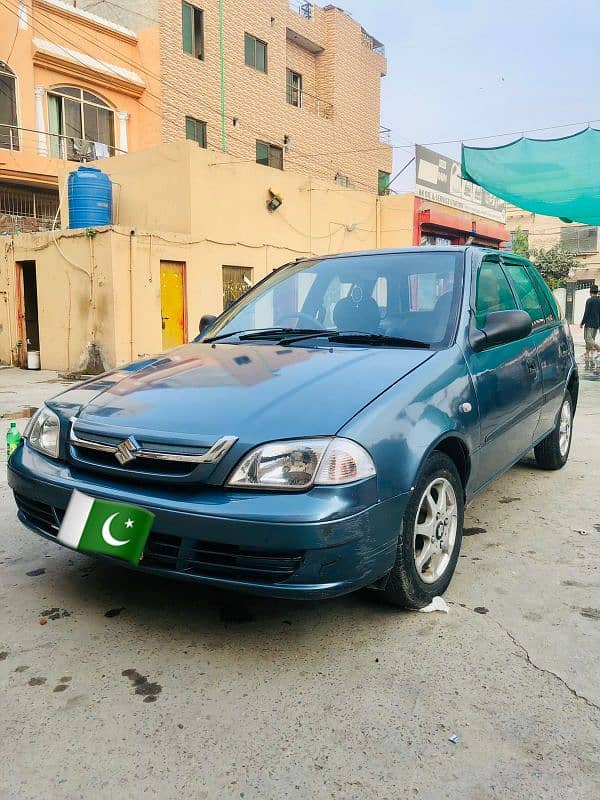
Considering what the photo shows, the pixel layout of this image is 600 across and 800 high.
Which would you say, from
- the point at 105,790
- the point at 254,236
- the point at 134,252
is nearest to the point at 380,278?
the point at 105,790

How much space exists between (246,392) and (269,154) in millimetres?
24324

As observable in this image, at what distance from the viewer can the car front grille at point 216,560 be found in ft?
7.03

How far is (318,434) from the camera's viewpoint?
220cm

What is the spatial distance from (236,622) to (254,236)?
12.5m

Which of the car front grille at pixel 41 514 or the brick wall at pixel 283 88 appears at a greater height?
the brick wall at pixel 283 88

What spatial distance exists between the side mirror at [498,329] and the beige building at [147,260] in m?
9.24

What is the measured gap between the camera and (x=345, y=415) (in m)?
2.28

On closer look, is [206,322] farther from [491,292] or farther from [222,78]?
[222,78]

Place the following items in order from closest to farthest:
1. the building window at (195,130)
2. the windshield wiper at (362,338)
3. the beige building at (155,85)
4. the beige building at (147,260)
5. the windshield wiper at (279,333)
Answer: the windshield wiper at (362,338) → the windshield wiper at (279,333) → the beige building at (147,260) → the beige building at (155,85) → the building window at (195,130)

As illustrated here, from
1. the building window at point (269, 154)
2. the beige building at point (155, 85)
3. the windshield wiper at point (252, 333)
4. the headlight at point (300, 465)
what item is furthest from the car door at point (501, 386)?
the building window at point (269, 154)

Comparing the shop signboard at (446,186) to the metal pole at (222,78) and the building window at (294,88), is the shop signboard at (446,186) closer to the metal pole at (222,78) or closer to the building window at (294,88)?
the metal pole at (222,78)

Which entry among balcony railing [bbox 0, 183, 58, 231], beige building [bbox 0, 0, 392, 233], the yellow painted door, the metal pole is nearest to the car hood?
the yellow painted door

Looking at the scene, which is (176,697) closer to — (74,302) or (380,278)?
(380,278)

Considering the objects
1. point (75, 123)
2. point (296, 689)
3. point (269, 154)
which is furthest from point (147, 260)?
point (269, 154)
